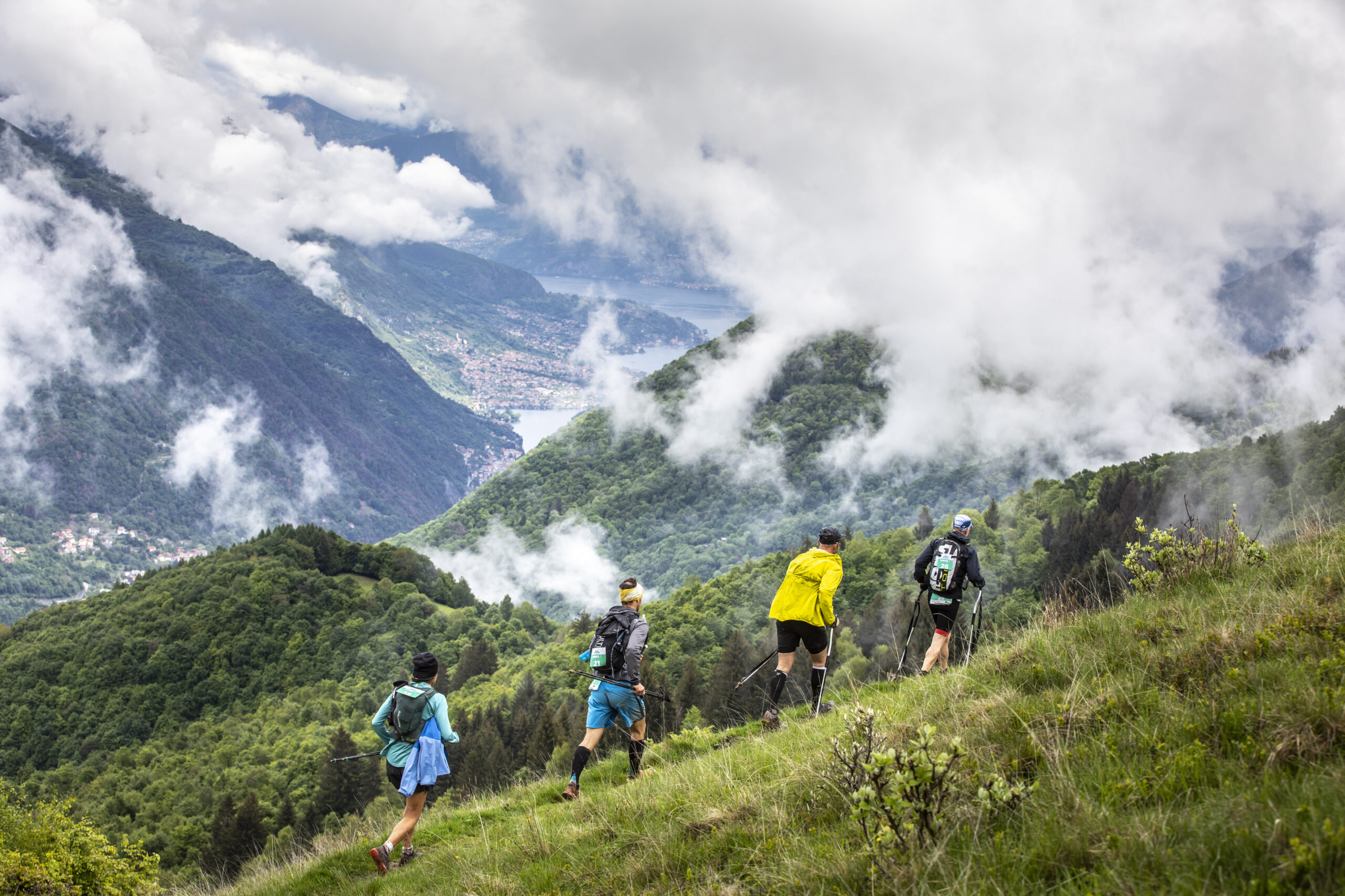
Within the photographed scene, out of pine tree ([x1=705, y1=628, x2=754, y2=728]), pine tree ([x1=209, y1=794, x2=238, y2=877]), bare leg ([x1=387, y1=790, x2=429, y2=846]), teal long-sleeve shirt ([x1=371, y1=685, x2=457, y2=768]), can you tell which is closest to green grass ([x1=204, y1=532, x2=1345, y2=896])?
bare leg ([x1=387, y1=790, x2=429, y2=846])

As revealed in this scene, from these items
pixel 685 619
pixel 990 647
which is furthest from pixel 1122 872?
pixel 685 619

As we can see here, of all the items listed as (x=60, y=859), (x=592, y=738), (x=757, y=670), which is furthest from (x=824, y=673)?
(x=60, y=859)

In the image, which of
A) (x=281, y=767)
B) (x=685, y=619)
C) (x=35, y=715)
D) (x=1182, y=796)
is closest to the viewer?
(x=1182, y=796)

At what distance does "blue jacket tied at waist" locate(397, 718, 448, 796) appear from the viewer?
7.19 metres

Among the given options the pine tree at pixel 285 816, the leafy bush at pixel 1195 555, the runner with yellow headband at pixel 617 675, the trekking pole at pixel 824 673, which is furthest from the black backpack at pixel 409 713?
the pine tree at pixel 285 816

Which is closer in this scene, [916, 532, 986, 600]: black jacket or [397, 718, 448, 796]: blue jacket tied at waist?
[397, 718, 448, 796]: blue jacket tied at waist

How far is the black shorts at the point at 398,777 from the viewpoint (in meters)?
7.24

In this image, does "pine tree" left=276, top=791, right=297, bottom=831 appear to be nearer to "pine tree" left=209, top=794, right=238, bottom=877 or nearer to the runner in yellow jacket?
"pine tree" left=209, top=794, right=238, bottom=877

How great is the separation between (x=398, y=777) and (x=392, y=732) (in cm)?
49

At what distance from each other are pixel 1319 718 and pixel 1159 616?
2.81 metres

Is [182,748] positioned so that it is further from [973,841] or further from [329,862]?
[973,841]

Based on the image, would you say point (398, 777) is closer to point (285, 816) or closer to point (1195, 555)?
point (1195, 555)

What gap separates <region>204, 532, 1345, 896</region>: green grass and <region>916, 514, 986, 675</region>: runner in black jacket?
1.65 meters

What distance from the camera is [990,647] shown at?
7473 millimetres
